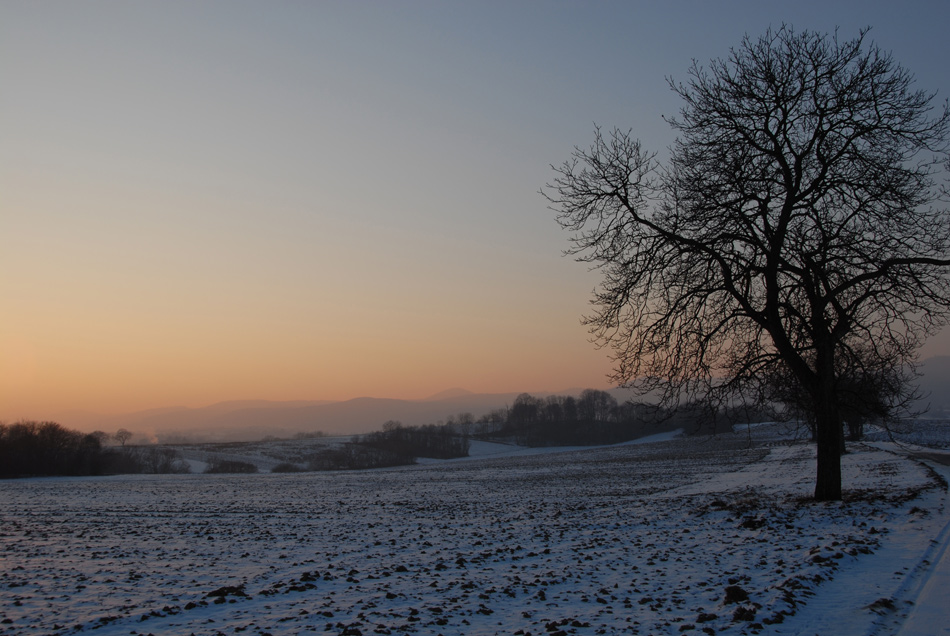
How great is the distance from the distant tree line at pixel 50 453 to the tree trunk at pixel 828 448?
3311 inches

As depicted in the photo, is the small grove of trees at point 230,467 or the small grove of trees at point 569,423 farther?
the small grove of trees at point 569,423

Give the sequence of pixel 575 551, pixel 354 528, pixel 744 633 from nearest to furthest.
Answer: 1. pixel 744 633
2. pixel 575 551
3. pixel 354 528

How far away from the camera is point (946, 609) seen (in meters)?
7.81

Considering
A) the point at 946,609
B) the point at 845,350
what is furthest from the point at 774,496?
the point at 946,609

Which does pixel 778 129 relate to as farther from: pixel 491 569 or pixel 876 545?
pixel 491 569

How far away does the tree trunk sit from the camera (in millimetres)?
16484

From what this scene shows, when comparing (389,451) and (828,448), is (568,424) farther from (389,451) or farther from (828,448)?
(828,448)

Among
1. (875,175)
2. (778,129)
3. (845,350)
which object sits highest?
(778,129)

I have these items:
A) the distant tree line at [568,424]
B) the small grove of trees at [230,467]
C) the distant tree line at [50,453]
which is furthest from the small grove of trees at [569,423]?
the distant tree line at [50,453]

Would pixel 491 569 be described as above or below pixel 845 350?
below

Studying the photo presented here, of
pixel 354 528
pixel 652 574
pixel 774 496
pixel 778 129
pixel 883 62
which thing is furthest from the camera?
pixel 774 496

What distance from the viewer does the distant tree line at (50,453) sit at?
7281cm

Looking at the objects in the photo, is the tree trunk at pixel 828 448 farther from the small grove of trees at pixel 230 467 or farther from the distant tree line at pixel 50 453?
the distant tree line at pixel 50 453

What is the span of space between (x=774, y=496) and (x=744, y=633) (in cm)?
1511
